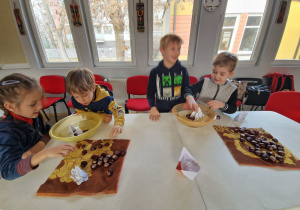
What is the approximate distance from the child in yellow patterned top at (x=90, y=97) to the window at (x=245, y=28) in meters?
2.13

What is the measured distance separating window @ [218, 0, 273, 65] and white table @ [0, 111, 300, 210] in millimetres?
1980

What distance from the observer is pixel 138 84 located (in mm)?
2088

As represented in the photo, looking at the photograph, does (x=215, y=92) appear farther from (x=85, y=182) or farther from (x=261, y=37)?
(x=261, y=37)

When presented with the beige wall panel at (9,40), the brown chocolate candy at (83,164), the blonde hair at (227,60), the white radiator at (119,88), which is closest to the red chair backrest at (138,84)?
the white radiator at (119,88)

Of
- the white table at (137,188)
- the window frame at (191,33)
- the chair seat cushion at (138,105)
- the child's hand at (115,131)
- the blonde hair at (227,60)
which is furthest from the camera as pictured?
the window frame at (191,33)

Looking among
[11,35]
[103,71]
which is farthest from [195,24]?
[11,35]

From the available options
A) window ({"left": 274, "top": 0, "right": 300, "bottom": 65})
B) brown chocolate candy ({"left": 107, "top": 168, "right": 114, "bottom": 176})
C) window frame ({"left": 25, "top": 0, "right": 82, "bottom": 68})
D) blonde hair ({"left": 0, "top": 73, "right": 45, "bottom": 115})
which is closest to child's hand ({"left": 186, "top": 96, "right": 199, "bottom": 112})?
brown chocolate candy ({"left": 107, "top": 168, "right": 114, "bottom": 176})

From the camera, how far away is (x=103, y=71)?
2.28 meters

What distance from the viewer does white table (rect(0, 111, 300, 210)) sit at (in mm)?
445

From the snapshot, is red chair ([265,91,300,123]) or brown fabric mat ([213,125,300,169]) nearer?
brown fabric mat ([213,125,300,169])

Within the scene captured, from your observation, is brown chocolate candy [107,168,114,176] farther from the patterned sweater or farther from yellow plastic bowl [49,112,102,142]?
the patterned sweater

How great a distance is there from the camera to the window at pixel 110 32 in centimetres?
195

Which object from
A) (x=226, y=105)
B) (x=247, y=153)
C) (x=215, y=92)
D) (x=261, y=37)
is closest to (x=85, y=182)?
(x=247, y=153)

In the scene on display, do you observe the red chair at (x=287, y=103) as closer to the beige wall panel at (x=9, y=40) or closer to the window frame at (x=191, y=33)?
the window frame at (x=191, y=33)
